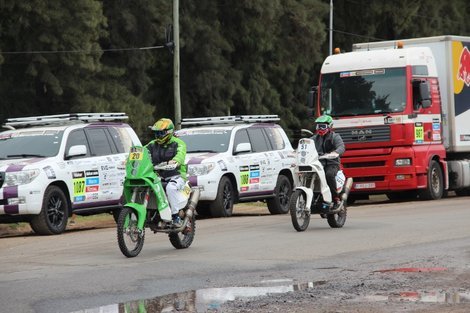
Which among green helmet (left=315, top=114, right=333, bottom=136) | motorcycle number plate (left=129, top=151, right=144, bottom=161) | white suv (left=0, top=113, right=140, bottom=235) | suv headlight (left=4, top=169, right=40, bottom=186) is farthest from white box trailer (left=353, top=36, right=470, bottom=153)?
motorcycle number plate (left=129, top=151, right=144, bottom=161)

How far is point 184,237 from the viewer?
15.6m

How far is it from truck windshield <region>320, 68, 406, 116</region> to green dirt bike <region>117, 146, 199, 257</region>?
12.1 metres

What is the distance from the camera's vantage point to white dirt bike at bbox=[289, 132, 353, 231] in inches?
698

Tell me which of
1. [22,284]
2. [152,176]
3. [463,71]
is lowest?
[22,284]

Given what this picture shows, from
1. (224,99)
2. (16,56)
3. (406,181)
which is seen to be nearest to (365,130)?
(406,181)

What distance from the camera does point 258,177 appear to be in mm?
23734

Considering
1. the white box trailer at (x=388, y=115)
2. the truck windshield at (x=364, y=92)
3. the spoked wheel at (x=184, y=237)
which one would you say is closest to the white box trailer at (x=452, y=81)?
the white box trailer at (x=388, y=115)

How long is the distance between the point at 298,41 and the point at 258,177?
32.2 metres

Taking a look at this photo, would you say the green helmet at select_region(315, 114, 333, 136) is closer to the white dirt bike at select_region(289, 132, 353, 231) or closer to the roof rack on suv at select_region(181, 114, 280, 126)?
the white dirt bike at select_region(289, 132, 353, 231)

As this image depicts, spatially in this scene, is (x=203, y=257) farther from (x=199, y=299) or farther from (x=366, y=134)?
(x=366, y=134)

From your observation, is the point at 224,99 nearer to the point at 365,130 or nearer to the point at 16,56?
the point at 16,56

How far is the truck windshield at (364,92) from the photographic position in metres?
26.4

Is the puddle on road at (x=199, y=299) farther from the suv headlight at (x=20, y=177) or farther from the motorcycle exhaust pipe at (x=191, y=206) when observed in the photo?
the suv headlight at (x=20, y=177)

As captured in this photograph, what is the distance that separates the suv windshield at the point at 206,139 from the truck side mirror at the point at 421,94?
491cm
